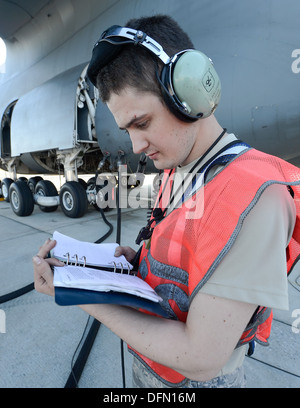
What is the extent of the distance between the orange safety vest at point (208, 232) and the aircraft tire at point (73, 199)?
13.2ft

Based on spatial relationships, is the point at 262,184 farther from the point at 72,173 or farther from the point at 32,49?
the point at 32,49

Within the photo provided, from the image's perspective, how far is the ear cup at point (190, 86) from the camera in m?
0.69

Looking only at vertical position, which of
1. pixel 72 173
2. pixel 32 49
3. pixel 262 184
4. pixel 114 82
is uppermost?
pixel 32 49

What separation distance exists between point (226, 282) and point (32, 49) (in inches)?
274

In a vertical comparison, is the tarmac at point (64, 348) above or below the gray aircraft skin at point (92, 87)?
below

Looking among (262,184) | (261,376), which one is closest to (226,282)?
(262,184)

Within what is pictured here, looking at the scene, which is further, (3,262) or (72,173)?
(72,173)

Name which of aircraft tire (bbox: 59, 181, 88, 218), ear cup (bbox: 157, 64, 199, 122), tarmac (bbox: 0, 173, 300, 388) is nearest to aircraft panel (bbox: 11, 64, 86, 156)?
aircraft tire (bbox: 59, 181, 88, 218)

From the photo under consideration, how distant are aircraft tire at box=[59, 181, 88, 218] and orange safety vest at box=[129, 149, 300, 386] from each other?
401cm

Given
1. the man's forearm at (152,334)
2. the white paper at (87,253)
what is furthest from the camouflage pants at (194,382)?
the white paper at (87,253)

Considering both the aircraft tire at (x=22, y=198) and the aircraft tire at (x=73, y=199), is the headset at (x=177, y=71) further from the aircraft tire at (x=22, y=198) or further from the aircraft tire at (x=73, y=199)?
the aircraft tire at (x=22, y=198)

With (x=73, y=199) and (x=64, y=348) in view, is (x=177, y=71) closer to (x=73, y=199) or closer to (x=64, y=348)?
(x=64, y=348)

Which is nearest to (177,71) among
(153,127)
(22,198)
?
(153,127)

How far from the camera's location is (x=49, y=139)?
13.9 ft
